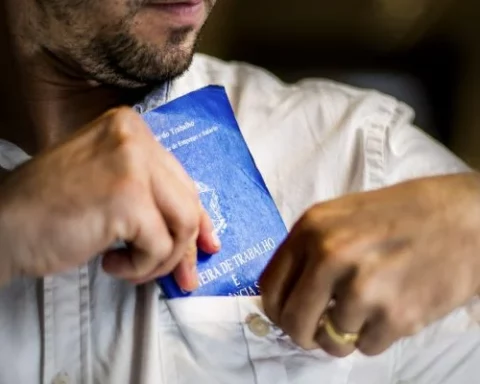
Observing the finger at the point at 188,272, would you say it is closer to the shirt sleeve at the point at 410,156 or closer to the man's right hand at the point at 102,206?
the man's right hand at the point at 102,206

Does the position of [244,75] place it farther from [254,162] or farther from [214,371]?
[214,371]

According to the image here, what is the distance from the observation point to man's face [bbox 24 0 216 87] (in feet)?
2.31

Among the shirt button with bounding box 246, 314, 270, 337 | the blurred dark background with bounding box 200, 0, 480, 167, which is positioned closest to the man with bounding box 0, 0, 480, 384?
the shirt button with bounding box 246, 314, 270, 337

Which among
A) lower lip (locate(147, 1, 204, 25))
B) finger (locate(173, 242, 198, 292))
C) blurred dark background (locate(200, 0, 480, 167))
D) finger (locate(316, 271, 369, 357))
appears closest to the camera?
finger (locate(316, 271, 369, 357))

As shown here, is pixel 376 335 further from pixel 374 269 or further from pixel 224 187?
pixel 224 187

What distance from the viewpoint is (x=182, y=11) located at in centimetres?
71

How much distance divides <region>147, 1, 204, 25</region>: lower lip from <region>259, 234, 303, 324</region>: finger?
0.85ft

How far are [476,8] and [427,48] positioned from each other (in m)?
0.07

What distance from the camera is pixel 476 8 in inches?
39.8

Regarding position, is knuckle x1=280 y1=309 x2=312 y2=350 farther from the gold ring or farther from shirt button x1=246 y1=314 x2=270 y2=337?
shirt button x1=246 y1=314 x2=270 y2=337

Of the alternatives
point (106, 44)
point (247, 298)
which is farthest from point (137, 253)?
point (106, 44)

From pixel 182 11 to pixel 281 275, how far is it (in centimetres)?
28

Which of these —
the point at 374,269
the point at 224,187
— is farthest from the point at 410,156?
the point at 374,269

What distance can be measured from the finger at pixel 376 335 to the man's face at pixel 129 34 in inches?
11.6
